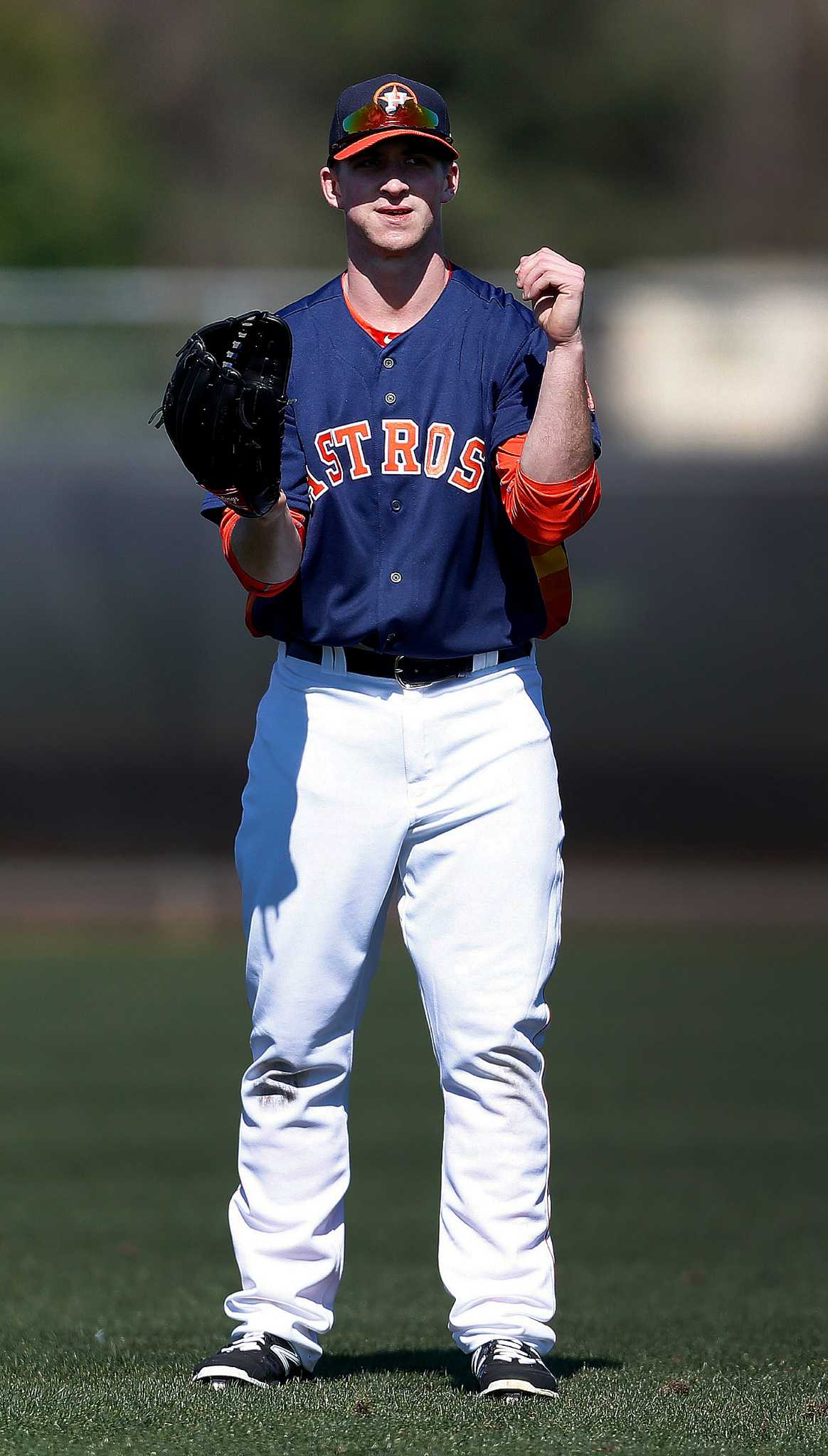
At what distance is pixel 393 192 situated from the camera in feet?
9.72

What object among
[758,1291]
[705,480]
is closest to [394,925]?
[705,480]

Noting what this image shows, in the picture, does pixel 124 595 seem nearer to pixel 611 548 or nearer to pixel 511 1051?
pixel 611 548

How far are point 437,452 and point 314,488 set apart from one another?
205mm

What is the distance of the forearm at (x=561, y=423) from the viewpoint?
281 cm

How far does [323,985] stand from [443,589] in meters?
0.65

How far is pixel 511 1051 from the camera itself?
2920mm

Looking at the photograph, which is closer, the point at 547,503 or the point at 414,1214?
the point at 547,503

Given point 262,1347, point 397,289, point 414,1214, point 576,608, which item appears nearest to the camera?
point 262,1347

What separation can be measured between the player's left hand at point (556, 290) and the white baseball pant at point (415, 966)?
573 millimetres

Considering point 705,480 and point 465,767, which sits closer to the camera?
point 465,767

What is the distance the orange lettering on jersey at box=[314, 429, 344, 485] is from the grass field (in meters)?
1.40

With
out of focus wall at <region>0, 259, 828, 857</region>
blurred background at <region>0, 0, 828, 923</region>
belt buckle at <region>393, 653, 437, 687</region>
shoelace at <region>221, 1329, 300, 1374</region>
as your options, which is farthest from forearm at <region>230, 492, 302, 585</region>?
out of focus wall at <region>0, 259, 828, 857</region>

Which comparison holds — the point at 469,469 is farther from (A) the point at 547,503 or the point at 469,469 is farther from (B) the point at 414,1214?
(B) the point at 414,1214

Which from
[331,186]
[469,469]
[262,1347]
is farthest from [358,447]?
[262,1347]
